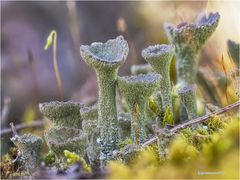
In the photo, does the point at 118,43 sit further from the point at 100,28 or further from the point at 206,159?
the point at 100,28

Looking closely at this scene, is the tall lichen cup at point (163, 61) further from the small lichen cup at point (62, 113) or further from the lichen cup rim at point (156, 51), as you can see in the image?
the small lichen cup at point (62, 113)

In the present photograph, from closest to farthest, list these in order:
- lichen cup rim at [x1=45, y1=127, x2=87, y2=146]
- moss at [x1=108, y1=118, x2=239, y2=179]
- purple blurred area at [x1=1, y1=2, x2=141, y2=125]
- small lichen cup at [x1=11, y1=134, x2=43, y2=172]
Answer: moss at [x1=108, y1=118, x2=239, y2=179] → lichen cup rim at [x1=45, y1=127, x2=87, y2=146] → small lichen cup at [x1=11, y1=134, x2=43, y2=172] → purple blurred area at [x1=1, y1=2, x2=141, y2=125]

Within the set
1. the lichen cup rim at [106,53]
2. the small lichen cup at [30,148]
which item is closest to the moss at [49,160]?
→ the small lichen cup at [30,148]

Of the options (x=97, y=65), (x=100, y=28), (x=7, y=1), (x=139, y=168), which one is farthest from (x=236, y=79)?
(x=7, y=1)

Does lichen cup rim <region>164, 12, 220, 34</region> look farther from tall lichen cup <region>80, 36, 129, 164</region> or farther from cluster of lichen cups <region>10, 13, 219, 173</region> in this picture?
tall lichen cup <region>80, 36, 129, 164</region>

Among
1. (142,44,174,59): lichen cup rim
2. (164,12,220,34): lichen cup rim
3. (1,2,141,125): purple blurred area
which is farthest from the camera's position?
(1,2,141,125): purple blurred area

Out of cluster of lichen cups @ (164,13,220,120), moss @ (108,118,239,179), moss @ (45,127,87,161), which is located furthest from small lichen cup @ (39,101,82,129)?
moss @ (108,118,239,179)
